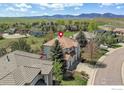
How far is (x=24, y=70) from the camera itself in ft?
11.5

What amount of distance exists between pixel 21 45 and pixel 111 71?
1187 mm

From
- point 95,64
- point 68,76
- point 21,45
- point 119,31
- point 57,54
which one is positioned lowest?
point 68,76

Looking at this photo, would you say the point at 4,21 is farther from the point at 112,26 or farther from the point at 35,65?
the point at 112,26

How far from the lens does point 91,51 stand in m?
3.57

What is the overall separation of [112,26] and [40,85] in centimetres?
121

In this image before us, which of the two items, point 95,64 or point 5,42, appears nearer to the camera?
point 5,42

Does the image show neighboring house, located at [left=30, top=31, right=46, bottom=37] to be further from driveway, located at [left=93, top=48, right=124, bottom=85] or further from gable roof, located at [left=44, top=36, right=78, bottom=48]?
driveway, located at [left=93, top=48, right=124, bottom=85]

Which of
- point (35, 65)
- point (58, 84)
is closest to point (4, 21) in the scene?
point (35, 65)

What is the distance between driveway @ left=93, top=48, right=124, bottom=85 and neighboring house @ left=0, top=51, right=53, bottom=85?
629 millimetres

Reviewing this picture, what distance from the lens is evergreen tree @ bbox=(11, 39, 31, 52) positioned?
348 centimetres

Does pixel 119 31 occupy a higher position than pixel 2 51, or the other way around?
pixel 119 31

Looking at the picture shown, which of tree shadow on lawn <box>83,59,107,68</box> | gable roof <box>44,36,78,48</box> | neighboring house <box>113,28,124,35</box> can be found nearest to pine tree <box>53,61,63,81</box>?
gable roof <box>44,36,78,48</box>

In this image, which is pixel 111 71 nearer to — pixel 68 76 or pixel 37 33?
pixel 68 76

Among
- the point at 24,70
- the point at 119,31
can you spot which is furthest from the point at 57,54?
the point at 119,31
